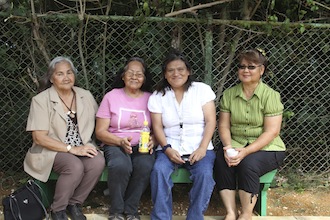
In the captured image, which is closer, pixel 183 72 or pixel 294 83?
pixel 183 72

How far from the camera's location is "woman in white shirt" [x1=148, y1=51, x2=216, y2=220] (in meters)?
3.72

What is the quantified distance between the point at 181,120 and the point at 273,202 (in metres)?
1.35

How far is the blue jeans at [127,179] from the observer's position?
3.63 m

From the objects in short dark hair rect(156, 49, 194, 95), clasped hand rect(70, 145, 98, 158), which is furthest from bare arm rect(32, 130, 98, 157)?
short dark hair rect(156, 49, 194, 95)

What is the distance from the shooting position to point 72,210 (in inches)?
146

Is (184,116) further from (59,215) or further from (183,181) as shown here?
(59,215)

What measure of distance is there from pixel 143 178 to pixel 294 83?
2.15 meters

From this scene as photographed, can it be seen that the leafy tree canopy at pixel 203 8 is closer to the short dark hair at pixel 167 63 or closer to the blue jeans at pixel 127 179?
the short dark hair at pixel 167 63

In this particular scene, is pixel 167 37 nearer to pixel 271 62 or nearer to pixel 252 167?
pixel 271 62

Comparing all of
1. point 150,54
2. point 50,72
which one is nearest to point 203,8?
point 150,54

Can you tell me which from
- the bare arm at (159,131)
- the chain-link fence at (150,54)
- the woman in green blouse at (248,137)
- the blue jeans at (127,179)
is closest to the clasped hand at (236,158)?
the woman in green blouse at (248,137)

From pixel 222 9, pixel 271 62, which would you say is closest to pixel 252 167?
pixel 271 62

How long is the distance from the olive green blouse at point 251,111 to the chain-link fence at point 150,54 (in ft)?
2.06

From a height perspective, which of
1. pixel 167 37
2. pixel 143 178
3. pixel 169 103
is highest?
pixel 167 37
